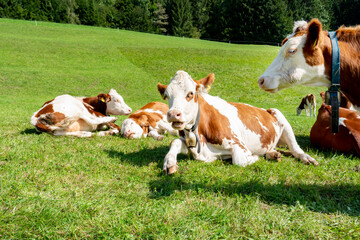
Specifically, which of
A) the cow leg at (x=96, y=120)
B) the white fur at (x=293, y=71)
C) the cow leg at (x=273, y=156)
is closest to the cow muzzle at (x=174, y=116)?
the white fur at (x=293, y=71)

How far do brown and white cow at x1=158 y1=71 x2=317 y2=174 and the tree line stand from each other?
6440cm

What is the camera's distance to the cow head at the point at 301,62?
2934 mm

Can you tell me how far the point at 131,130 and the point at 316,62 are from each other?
5.00 metres

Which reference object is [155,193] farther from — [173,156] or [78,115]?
[78,115]

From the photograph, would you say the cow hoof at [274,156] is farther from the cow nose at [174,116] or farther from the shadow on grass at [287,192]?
the cow nose at [174,116]

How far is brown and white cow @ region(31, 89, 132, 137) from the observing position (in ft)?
21.8

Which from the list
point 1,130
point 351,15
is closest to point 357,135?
point 1,130

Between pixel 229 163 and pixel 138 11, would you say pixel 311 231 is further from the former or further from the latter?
pixel 138 11

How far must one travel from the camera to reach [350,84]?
297 cm

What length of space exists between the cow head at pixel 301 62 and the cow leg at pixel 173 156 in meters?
1.78

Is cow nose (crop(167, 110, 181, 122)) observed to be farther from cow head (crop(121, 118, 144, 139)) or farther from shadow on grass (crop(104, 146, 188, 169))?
cow head (crop(121, 118, 144, 139))

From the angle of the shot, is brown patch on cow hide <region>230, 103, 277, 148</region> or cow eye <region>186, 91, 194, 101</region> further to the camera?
brown patch on cow hide <region>230, 103, 277, 148</region>

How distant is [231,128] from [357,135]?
7.79 ft

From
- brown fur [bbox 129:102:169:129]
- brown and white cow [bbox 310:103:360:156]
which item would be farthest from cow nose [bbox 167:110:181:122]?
brown fur [bbox 129:102:169:129]
